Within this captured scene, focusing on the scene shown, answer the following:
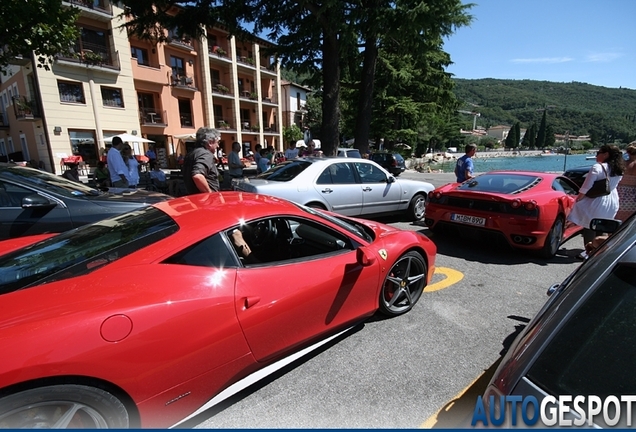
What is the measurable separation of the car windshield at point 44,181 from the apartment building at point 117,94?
38.5 feet

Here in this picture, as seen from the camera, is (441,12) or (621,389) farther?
(441,12)

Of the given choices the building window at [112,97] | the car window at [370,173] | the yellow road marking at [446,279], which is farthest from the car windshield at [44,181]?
the building window at [112,97]

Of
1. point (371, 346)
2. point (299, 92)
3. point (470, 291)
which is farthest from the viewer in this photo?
point (299, 92)

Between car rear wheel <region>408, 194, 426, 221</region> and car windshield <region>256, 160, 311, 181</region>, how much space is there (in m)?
2.62

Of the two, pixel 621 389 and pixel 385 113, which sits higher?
pixel 385 113

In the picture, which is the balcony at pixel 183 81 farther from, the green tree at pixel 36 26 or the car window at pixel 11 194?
the car window at pixel 11 194

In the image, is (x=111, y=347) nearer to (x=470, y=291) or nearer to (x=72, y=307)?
(x=72, y=307)

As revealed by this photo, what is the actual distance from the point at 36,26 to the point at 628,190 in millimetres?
12052

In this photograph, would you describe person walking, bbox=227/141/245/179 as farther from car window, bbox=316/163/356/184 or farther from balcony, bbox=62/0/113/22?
balcony, bbox=62/0/113/22

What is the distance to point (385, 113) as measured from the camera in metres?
26.3

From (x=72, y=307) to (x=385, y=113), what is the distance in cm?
2743

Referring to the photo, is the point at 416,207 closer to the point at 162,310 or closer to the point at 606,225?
the point at 606,225

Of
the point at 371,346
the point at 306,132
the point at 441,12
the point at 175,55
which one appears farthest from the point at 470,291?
the point at 306,132

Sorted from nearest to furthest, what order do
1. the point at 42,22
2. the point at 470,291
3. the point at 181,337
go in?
1. the point at 181,337
2. the point at 470,291
3. the point at 42,22
